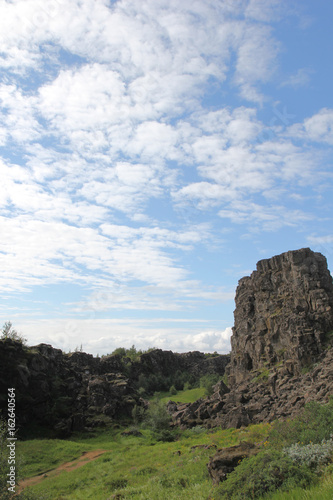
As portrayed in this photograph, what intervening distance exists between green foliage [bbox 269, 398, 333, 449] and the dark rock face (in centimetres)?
3438

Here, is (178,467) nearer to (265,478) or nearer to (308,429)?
(308,429)

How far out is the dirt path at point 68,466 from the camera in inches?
1138

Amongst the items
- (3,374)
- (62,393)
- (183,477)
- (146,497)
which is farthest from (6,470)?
(62,393)

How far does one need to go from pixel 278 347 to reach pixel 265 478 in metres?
49.4

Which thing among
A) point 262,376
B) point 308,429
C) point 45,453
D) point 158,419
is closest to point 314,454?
point 308,429

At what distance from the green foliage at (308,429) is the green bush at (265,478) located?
91.1 inches

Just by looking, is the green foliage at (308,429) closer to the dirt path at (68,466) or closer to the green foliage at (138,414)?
the dirt path at (68,466)

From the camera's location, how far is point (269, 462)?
1209cm

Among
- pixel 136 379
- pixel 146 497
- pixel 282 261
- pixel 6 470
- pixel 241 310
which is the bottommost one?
pixel 136 379

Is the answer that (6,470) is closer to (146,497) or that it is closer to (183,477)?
(146,497)

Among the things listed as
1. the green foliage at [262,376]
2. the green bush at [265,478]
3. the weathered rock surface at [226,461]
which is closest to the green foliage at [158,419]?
the green foliage at [262,376]

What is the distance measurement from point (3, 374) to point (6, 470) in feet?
126

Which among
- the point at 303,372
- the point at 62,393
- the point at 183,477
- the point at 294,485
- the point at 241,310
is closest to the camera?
the point at 294,485

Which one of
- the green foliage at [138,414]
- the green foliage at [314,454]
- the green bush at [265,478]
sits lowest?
the green foliage at [138,414]
